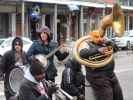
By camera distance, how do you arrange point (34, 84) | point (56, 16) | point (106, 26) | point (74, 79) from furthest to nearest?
point (56, 16), point (74, 79), point (106, 26), point (34, 84)

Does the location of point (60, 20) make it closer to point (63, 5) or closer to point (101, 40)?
point (63, 5)

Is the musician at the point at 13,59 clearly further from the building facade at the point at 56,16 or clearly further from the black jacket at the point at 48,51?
the building facade at the point at 56,16

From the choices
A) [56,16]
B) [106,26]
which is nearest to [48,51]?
[106,26]

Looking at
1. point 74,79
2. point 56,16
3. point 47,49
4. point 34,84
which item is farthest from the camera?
point 56,16

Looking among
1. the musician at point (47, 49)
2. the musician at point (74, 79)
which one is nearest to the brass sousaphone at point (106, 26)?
the musician at point (74, 79)

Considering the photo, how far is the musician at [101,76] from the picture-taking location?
757 cm

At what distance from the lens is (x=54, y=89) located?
21.9ft

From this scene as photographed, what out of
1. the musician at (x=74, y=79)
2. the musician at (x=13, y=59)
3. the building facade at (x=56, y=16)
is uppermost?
the musician at (x=13, y=59)

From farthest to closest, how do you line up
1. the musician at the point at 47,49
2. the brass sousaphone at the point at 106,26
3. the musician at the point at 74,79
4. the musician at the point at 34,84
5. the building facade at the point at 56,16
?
the building facade at the point at 56,16 < the musician at the point at 47,49 < the musician at the point at 74,79 < the brass sousaphone at the point at 106,26 < the musician at the point at 34,84

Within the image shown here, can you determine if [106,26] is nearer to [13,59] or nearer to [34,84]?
[34,84]

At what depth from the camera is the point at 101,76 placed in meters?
7.59

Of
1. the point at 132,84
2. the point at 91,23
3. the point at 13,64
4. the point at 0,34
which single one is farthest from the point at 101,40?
the point at 91,23

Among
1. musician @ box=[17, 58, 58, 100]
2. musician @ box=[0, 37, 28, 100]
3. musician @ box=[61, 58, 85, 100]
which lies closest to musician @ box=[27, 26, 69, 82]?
musician @ box=[0, 37, 28, 100]

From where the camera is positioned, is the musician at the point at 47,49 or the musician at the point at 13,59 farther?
the musician at the point at 47,49
